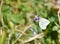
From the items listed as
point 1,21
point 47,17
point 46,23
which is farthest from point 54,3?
point 1,21

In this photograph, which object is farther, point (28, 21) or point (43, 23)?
point (28, 21)

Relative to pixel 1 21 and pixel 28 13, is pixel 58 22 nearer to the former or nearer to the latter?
pixel 28 13

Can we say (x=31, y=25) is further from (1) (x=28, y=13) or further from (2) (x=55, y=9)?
(2) (x=55, y=9)

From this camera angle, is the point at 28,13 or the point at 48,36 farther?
the point at 28,13

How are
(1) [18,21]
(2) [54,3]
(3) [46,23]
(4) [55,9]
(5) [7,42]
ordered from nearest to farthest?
(5) [7,42]
(3) [46,23]
(1) [18,21]
(4) [55,9]
(2) [54,3]

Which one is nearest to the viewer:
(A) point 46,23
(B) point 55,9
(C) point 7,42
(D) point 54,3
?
(C) point 7,42

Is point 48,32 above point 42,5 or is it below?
below

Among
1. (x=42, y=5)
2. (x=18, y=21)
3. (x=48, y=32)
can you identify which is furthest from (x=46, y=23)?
(x=42, y=5)
